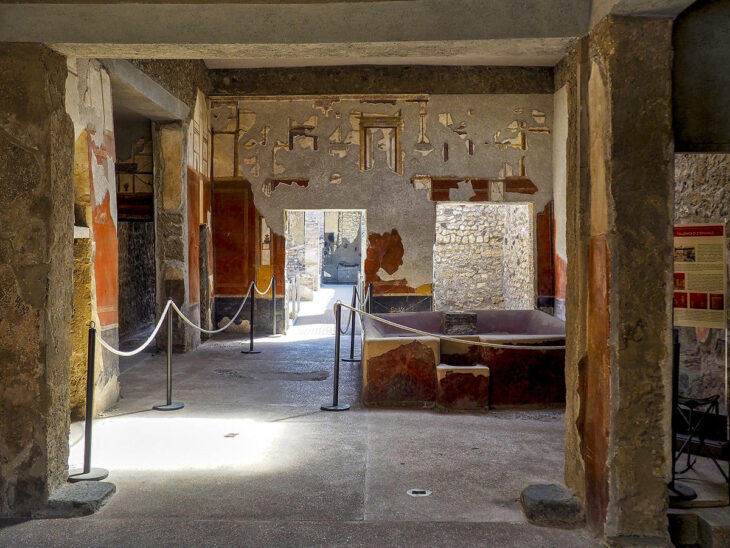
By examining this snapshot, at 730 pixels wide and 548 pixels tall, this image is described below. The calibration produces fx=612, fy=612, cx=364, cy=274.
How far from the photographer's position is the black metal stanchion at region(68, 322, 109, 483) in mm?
3430

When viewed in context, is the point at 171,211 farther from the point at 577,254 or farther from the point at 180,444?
the point at 577,254

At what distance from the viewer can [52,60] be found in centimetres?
310

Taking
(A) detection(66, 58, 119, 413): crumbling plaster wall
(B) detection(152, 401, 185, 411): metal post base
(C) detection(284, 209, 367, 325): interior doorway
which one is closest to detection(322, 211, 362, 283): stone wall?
(C) detection(284, 209, 367, 325): interior doorway

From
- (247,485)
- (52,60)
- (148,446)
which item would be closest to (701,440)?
(247,485)

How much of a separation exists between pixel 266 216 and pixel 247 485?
6821mm

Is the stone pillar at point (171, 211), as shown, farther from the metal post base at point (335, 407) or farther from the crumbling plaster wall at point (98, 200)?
the metal post base at point (335, 407)

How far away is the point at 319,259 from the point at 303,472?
14.8m

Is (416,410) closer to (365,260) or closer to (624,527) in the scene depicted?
(624,527)

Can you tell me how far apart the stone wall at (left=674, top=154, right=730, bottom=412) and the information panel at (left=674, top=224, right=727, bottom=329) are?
138 cm

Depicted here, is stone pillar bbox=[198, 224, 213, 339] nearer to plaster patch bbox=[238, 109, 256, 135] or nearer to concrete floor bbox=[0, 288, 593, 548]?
plaster patch bbox=[238, 109, 256, 135]

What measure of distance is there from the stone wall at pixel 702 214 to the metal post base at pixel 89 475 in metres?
4.12

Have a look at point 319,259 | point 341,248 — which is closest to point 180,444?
point 319,259

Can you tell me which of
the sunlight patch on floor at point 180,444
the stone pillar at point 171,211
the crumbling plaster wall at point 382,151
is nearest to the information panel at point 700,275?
the sunlight patch on floor at point 180,444

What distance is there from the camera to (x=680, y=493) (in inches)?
119
